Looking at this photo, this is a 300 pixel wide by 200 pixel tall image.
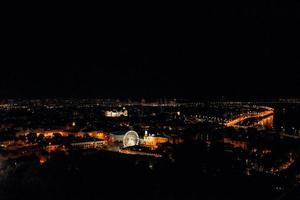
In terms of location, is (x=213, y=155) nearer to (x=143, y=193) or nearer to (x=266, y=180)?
(x=266, y=180)

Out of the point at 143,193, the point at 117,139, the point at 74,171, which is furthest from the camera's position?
the point at 117,139

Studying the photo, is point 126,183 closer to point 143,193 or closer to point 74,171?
point 143,193

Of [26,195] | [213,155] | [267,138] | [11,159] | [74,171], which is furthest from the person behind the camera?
[267,138]

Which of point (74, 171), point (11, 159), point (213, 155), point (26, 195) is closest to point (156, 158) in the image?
point (213, 155)

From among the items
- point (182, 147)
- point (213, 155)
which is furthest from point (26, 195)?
point (182, 147)

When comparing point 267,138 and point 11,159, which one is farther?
point 267,138

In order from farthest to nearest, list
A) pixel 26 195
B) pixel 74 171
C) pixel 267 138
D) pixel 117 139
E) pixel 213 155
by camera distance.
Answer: pixel 267 138 < pixel 117 139 < pixel 213 155 < pixel 74 171 < pixel 26 195
